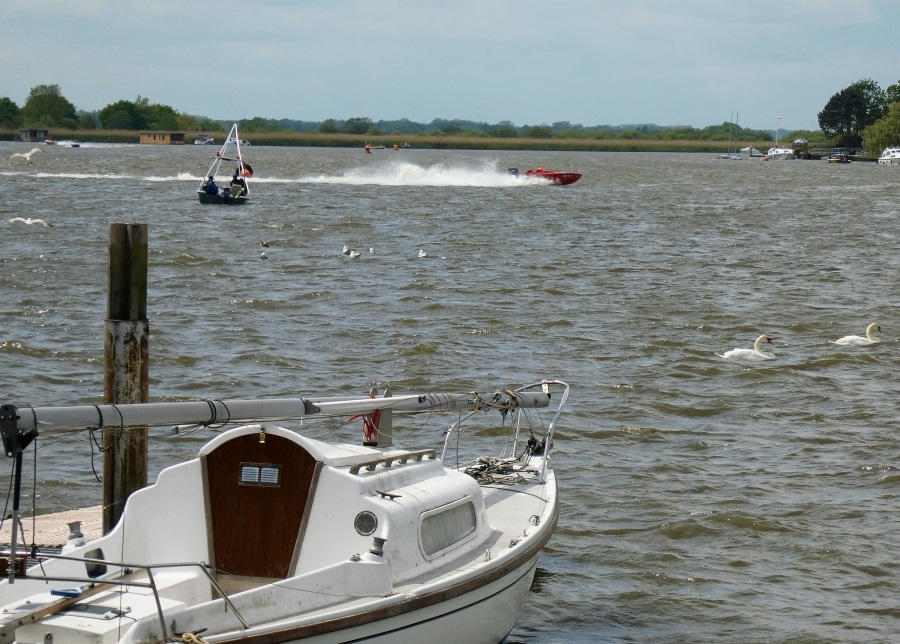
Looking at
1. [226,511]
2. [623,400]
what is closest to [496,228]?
[623,400]

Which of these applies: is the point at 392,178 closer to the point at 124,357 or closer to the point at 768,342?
the point at 768,342

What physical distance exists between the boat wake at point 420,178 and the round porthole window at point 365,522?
256 feet

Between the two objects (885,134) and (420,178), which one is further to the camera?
(885,134)

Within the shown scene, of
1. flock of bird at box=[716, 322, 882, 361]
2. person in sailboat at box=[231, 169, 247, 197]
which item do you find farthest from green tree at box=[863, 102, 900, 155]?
flock of bird at box=[716, 322, 882, 361]

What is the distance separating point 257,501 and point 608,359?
15494 mm

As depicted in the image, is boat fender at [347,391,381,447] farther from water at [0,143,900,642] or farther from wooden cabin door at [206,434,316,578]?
water at [0,143,900,642]

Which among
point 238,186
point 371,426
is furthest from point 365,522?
point 238,186

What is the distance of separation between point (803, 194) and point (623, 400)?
64985 millimetres

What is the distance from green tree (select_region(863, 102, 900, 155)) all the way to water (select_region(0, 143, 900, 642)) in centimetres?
12444

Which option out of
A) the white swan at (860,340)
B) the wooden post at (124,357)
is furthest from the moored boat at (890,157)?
the wooden post at (124,357)

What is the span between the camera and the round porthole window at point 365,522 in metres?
9.29

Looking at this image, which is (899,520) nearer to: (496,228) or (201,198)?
(496,228)

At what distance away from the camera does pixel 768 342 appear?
85.3 feet

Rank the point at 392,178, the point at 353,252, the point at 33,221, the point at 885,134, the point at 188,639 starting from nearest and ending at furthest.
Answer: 1. the point at 188,639
2. the point at 353,252
3. the point at 33,221
4. the point at 392,178
5. the point at 885,134
